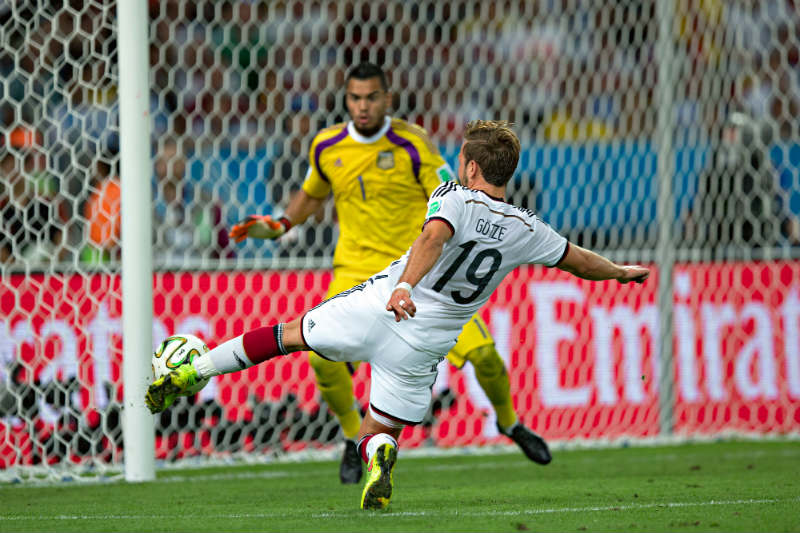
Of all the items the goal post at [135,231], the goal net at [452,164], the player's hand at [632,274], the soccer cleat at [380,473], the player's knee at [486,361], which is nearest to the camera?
the soccer cleat at [380,473]

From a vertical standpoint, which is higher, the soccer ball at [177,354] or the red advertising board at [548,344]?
the soccer ball at [177,354]

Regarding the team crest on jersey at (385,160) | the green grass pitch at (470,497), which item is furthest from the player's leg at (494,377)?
the team crest on jersey at (385,160)

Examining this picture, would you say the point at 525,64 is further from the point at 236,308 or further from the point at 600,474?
the point at 600,474

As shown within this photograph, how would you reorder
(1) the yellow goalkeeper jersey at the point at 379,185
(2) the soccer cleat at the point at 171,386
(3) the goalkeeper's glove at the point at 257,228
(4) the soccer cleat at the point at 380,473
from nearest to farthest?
(4) the soccer cleat at the point at 380,473 < (2) the soccer cleat at the point at 171,386 < (3) the goalkeeper's glove at the point at 257,228 < (1) the yellow goalkeeper jersey at the point at 379,185

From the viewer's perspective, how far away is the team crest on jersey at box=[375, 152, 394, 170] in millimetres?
6008

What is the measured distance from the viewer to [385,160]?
237 inches

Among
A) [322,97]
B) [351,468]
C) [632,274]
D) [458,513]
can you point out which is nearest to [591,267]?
[632,274]

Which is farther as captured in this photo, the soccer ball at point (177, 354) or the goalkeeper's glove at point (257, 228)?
the goalkeeper's glove at point (257, 228)

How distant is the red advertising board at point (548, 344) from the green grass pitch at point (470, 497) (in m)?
0.54

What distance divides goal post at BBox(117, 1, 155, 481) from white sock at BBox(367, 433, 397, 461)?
6.90ft

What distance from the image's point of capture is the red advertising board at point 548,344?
6.76m

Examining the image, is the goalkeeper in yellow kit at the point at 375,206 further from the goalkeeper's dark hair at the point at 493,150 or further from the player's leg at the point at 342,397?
the goalkeeper's dark hair at the point at 493,150

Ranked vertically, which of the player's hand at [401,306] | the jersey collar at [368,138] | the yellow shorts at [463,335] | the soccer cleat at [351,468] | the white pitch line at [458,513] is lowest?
the soccer cleat at [351,468]

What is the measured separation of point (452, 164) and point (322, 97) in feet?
3.70
